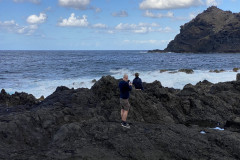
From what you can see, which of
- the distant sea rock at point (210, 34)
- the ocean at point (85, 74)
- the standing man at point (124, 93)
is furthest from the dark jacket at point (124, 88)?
the distant sea rock at point (210, 34)

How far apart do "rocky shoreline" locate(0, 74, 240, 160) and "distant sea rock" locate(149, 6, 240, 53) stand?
131768 mm

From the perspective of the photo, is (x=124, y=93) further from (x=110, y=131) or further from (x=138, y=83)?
(x=138, y=83)

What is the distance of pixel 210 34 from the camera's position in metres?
142

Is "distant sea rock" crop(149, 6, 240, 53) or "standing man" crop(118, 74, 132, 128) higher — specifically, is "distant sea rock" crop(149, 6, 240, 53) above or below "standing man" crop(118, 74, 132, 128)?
above

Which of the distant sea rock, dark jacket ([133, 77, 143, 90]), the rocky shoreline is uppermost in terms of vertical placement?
the distant sea rock

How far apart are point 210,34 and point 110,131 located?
146 metres

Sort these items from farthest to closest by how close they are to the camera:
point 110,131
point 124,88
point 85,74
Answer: point 85,74 → point 124,88 → point 110,131

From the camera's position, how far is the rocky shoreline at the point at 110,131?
7141 millimetres

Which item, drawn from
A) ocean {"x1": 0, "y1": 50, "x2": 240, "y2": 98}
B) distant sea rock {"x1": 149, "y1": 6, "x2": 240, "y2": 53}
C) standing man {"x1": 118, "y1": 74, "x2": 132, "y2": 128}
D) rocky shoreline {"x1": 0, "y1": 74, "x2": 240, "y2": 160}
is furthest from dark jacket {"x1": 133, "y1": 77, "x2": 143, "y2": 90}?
distant sea rock {"x1": 149, "y1": 6, "x2": 240, "y2": 53}

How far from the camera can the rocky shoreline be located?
7141 mm

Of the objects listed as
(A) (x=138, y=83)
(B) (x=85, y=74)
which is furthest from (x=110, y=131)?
(B) (x=85, y=74)

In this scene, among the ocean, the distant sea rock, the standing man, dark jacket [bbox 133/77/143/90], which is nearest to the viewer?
the standing man

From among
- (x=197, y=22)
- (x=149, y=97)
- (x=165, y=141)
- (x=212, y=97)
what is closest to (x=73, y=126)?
(x=165, y=141)

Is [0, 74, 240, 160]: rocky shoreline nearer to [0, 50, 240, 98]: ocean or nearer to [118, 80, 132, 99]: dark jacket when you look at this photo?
[118, 80, 132, 99]: dark jacket
